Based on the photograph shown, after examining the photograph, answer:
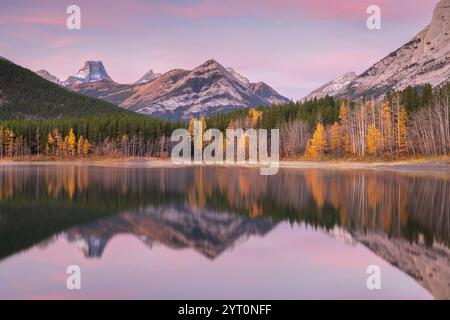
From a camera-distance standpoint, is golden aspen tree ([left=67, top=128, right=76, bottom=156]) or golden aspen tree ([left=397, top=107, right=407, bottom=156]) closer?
golden aspen tree ([left=397, top=107, right=407, bottom=156])

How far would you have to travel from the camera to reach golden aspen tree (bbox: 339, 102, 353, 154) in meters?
118

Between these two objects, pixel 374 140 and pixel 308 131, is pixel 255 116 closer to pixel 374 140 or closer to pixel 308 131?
pixel 308 131

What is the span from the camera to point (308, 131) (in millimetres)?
137000

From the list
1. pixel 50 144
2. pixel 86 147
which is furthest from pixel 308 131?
pixel 50 144

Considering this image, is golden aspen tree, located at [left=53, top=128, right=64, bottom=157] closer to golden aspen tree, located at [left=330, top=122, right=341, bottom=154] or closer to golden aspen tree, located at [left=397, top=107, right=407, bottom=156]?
golden aspen tree, located at [left=330, top=122, right=341, bottom=154]

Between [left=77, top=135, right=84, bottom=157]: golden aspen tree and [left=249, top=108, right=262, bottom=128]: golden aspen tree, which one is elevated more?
[left=249, top=108, right=262, bottom=128]: golden aspen tree

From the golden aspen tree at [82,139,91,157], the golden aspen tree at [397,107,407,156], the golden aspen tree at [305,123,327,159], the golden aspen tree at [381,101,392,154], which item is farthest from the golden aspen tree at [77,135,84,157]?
the golden aspen tree at [397,107,407,156]

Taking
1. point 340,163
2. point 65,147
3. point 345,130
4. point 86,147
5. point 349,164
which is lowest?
point 349,164

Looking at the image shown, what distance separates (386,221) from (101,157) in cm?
14069

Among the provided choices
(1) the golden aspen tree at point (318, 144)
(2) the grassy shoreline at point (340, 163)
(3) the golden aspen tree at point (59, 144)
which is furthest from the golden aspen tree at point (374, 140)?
(3) the golden aspen tree at point (59, 144)

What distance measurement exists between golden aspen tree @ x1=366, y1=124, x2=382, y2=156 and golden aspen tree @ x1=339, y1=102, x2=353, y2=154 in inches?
357

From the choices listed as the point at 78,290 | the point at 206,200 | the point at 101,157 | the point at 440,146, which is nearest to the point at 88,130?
the point at 101,157

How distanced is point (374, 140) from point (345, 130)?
17.2m

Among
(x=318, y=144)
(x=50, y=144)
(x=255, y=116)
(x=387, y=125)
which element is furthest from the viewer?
(x=50, y=144)
